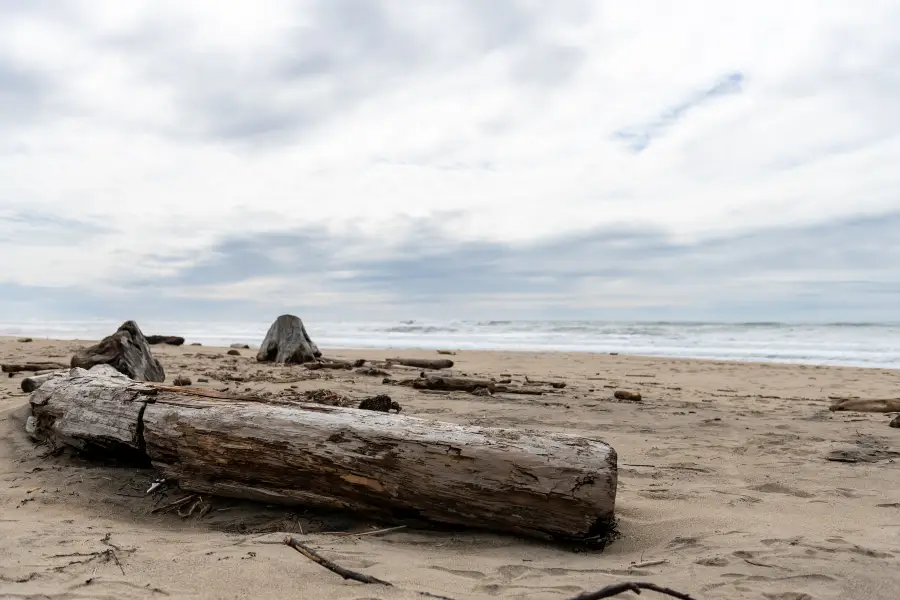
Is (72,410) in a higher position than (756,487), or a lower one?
higher

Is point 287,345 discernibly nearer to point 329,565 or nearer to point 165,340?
point 165,340

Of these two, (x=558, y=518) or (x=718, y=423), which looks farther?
(x=718, y=423)

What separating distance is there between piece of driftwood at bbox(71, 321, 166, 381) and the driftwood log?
2821mm

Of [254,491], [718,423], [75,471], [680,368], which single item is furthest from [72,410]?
[680,368]

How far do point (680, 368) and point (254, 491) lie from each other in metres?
10.5

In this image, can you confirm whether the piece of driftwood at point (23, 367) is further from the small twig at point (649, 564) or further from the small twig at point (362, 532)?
the small twig at point (649, 564)

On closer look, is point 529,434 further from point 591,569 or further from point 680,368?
point 680,368

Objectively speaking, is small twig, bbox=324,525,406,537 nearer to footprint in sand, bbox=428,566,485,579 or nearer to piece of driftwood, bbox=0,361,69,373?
footprint in sand, bbox=428,566,485,579

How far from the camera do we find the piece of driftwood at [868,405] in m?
6.47

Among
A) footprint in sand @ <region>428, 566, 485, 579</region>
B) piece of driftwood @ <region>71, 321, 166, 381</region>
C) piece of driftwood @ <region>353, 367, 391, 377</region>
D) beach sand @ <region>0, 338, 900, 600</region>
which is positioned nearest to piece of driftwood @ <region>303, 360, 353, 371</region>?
piece of driftwood @ <region>353, 367, 391, 377</region>

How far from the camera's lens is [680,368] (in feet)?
39.2

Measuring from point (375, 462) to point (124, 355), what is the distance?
14.7ft

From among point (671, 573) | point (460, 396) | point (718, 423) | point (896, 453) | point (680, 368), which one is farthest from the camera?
point (680, 368)

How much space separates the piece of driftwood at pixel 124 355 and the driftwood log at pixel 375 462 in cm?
282
